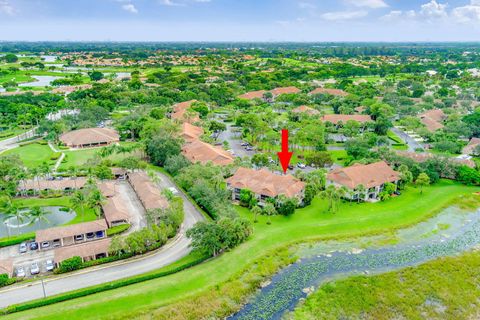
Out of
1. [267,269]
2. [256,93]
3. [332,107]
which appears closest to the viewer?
[267,269]

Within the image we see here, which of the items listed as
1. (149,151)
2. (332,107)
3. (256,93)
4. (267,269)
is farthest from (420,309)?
(256,93)

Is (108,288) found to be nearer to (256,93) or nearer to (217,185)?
(217,185)

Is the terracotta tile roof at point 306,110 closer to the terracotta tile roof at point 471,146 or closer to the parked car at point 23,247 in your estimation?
the terracotta tile roof at point 471,146

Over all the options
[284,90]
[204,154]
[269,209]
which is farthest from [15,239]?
[284,90]

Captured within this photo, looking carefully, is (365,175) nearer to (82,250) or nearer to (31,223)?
(82,250)

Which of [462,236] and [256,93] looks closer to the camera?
[462,236]

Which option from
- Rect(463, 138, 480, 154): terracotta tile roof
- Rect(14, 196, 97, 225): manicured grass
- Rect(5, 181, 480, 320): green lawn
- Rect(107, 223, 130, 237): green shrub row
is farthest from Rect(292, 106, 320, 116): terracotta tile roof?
Rect(107, 223, 130, 237): green shrub row
